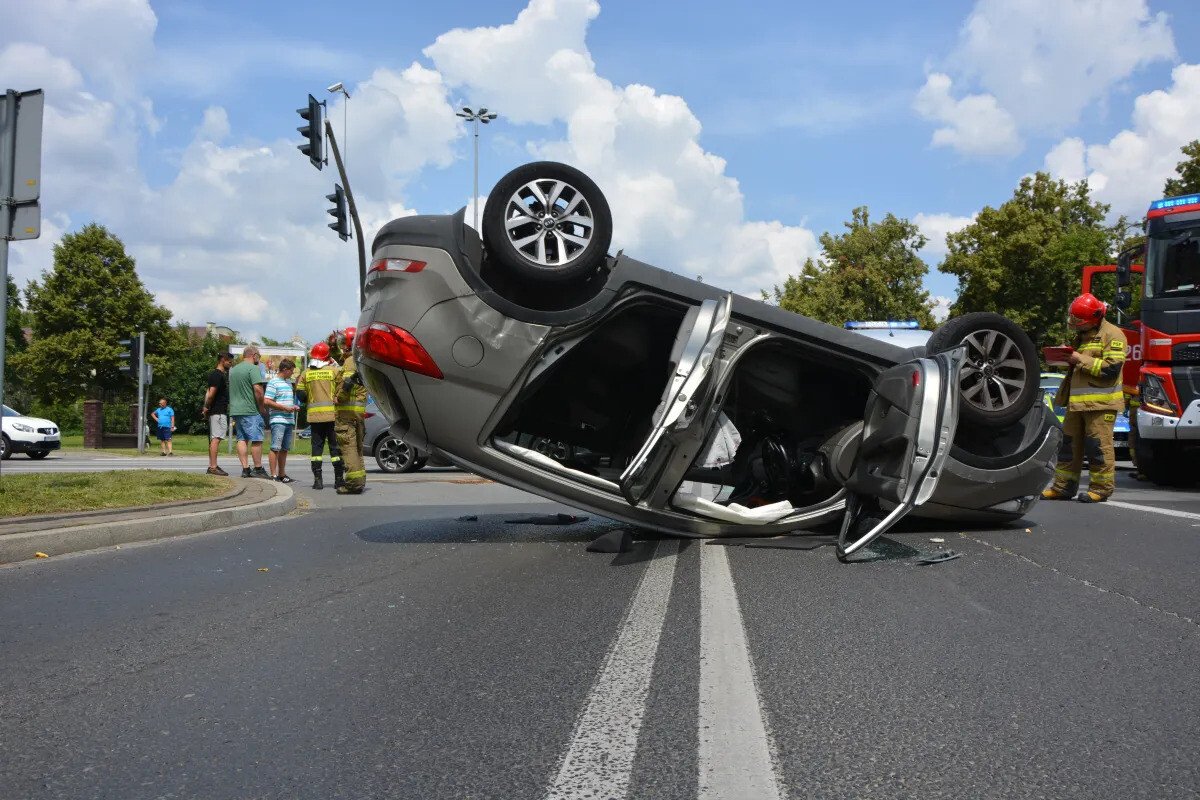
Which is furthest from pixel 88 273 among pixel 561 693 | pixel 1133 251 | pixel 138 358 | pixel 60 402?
pixel 561 693

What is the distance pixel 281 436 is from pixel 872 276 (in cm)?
3232

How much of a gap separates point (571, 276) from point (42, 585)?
326 cm

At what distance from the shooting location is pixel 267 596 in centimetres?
494

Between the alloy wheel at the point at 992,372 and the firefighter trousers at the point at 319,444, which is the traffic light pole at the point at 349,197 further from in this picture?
the alloy wheel at the point at 992,372

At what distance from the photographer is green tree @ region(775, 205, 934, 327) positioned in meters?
41.1

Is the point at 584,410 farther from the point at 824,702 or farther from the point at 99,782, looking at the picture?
the point at 99,782

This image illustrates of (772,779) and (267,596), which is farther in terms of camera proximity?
(267,596)

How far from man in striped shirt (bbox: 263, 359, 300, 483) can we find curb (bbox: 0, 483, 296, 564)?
388 cm

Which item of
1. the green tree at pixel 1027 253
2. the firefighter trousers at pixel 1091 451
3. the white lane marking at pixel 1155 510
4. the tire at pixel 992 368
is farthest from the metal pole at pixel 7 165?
the green tree at pixel 1027 253

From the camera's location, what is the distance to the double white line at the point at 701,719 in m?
2.46

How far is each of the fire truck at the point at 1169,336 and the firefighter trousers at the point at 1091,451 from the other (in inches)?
73.5

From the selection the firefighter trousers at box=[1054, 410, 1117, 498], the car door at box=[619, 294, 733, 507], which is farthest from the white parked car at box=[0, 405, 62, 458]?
the firefighter trousers at box=[1054, 410, 1117, 498]

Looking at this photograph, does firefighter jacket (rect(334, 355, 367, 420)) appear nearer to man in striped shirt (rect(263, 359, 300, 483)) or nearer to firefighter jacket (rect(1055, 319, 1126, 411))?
man in striped shirt (rect(263, 359, 300, 483))

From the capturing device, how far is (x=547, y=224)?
6.02 metres
